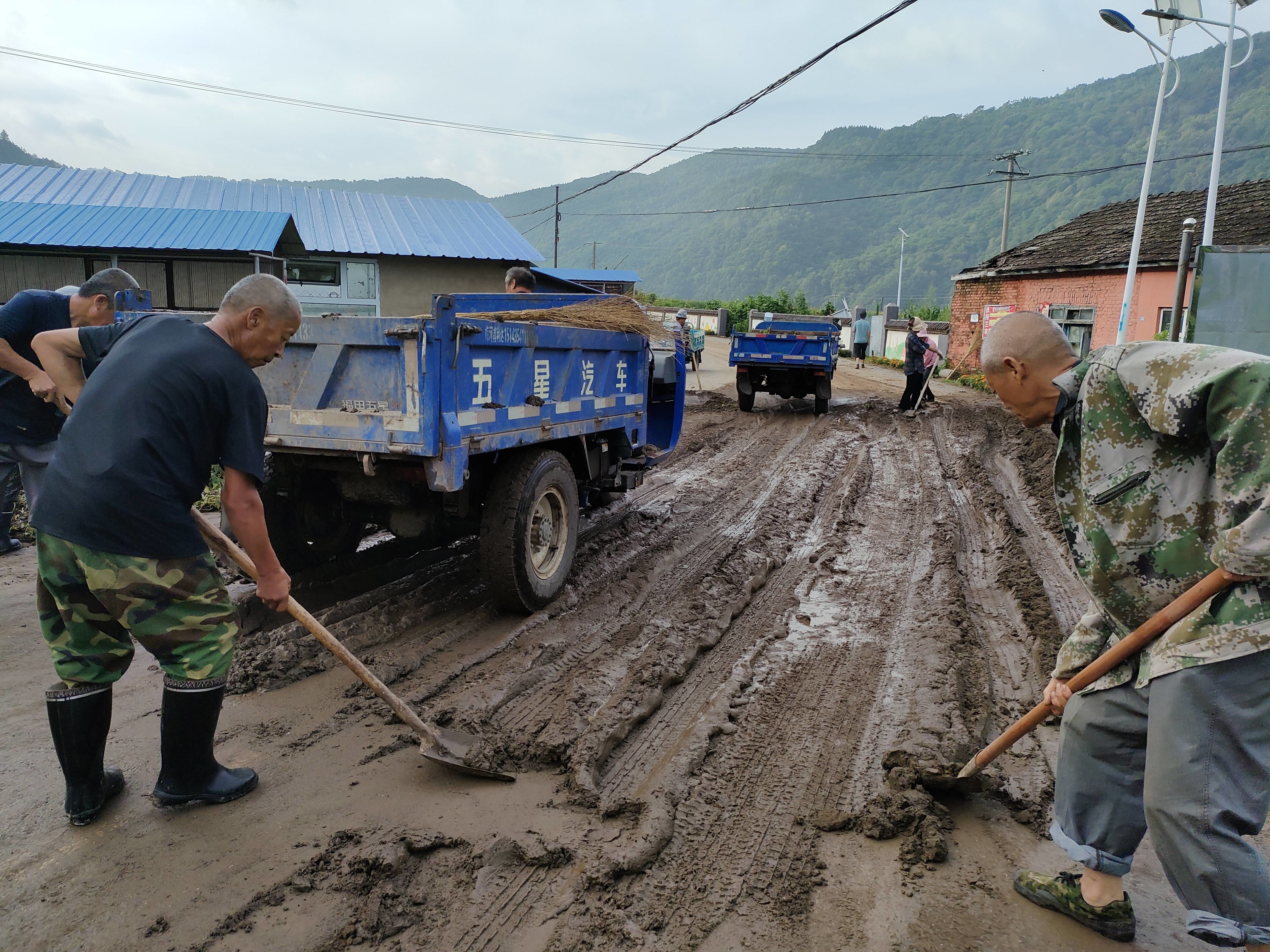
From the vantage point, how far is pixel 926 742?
3520mm

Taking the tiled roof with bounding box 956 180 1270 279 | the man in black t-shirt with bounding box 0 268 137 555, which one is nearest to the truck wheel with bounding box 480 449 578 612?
the man in black t-shirt with bounding box 0 268 137 555

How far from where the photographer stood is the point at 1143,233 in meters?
19.8

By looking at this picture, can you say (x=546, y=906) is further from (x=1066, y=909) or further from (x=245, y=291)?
(x=245, y=291)

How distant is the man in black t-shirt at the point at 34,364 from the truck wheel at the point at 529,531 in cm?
245

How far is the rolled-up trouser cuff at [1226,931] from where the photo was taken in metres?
1.95

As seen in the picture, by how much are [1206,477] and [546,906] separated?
2.24 metres

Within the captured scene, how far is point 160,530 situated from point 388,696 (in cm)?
109

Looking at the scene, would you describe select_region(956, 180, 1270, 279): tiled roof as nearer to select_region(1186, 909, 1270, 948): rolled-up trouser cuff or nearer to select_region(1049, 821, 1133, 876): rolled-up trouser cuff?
select_region(1049, 821, 1133, 876): rolled-up trouser cuff

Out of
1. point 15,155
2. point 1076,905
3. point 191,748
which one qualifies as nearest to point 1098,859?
point 1076,905

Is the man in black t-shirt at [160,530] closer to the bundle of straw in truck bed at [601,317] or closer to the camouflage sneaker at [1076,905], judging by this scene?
the bundle of straw in truck bed at [601,317]

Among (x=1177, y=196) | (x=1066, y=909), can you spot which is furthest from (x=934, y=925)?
(x=1177, y=196)

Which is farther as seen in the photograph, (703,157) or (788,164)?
(703,157)

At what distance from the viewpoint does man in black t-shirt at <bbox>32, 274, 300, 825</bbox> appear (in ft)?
8.79

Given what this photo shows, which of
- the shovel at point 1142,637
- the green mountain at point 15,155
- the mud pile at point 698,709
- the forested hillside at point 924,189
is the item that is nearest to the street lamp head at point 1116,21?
the mud pile at point 698,709
